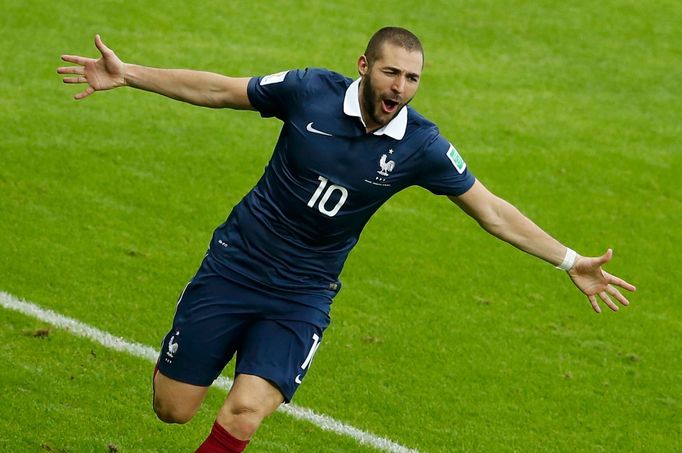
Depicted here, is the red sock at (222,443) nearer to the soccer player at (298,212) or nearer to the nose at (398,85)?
the soccer player at (298,212)

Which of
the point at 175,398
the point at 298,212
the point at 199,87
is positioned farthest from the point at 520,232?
the point at 175,398

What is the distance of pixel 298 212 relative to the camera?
23.6 feet

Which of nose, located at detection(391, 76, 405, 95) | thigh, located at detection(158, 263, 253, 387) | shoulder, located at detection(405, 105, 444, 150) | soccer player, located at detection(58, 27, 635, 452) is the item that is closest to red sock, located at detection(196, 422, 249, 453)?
soccer player, located at detection(58, 27, 635, 452)

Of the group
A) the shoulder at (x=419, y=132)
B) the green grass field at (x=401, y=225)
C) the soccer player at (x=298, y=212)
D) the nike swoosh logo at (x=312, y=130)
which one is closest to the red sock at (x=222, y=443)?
the soccer player at (x=298, y=212)

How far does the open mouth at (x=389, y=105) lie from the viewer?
22.8ft

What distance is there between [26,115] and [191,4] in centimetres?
420

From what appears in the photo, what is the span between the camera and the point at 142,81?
292 inches

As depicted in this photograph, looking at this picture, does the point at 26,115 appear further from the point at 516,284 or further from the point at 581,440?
the point at 581,440

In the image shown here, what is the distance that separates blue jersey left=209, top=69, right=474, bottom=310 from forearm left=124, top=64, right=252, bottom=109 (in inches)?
3.9

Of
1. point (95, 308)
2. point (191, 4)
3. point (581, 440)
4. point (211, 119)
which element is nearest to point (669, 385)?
point (581, 440)

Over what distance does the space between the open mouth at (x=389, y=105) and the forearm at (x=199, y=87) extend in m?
0.87

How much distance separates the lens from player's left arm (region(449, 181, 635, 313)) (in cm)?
741

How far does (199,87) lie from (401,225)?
551cm

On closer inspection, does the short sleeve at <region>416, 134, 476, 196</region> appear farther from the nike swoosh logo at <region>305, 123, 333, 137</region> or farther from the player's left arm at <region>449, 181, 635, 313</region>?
the nike swoosh logo at <region>305, 123, 333, 137</region>
